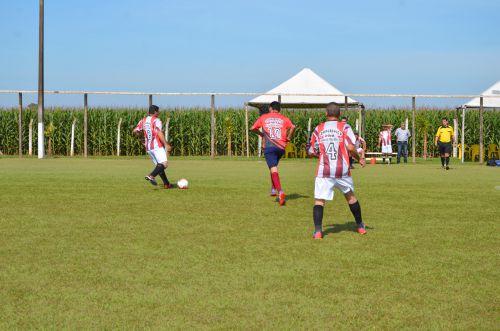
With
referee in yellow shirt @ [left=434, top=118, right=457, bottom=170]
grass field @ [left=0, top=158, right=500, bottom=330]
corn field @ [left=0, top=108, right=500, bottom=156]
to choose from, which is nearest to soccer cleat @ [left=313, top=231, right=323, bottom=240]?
grass field @ [left=0, top=158, right=500, bottom=330]

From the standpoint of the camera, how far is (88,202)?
1366 centimetres

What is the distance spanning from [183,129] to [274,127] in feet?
96.3

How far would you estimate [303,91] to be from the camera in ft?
122

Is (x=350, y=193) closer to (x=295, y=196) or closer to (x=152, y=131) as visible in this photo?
(x=295, y=196)

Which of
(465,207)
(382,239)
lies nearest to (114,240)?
(382,239)

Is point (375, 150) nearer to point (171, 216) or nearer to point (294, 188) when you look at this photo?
point (294, 188)

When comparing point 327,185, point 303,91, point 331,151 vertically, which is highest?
point 303,91

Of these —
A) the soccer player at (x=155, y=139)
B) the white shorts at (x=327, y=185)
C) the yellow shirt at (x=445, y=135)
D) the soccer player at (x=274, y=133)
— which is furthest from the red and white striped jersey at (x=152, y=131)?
the yellow shirt at (x=445, y=135)

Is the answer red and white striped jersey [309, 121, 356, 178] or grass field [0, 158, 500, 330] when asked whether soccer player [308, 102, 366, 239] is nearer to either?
red and white striped jersey [309, 121, 356, 178]

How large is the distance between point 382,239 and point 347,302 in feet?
11.3

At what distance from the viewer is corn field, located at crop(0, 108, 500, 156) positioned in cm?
4266

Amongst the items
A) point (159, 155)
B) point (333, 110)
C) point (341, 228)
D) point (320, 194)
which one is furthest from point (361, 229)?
point (159, 155)

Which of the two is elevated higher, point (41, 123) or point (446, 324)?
point (41, 123)

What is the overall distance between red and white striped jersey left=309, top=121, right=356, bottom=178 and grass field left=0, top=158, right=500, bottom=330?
2.66 ft
